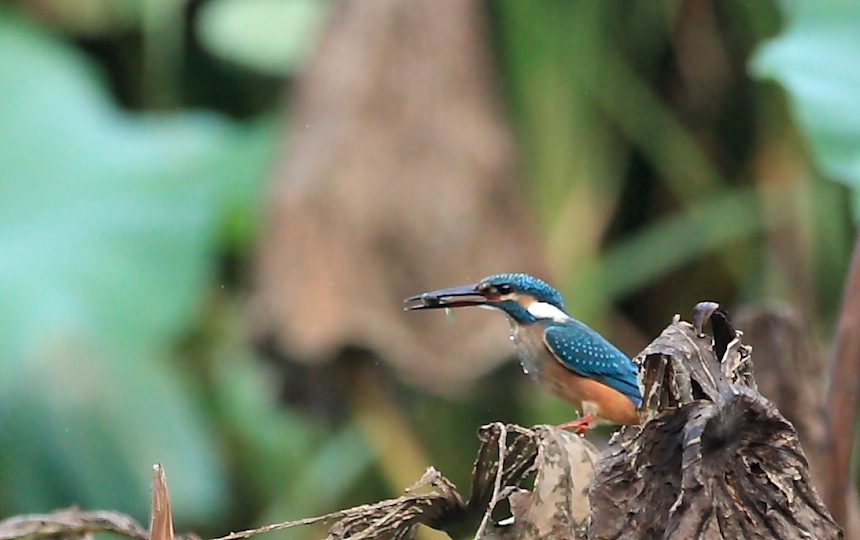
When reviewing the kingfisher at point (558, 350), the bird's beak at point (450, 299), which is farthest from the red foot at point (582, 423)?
the bird's beak at point (450, 299)

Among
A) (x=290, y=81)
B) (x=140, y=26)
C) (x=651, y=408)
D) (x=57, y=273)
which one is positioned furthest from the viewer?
(x=140, y=26)

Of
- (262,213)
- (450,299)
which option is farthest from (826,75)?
(262,213)

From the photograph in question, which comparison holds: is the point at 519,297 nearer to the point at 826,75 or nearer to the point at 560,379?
the point at 560,379

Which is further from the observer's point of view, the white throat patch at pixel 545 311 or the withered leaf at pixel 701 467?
the white throat patch at pixel 545 311

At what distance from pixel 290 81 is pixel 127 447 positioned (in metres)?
1.21

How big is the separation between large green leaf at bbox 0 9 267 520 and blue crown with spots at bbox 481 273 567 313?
2.33 metres

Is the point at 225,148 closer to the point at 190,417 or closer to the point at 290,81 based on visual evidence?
the point at 290,81

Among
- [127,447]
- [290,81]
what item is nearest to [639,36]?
[290,81]

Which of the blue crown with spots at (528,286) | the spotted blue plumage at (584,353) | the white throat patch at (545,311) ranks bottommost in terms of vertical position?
the spotted blue plumage at (584,353)

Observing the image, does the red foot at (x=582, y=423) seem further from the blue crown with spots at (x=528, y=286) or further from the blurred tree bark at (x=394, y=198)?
the blurred tree bark at (x=394, y=198)

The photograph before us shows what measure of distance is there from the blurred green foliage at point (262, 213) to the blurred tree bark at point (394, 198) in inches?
4.5

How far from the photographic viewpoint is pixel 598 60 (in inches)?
141

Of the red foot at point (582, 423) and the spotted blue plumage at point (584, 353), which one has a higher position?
the spotted blue plumage at point (584, 353)

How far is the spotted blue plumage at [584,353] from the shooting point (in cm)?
109
